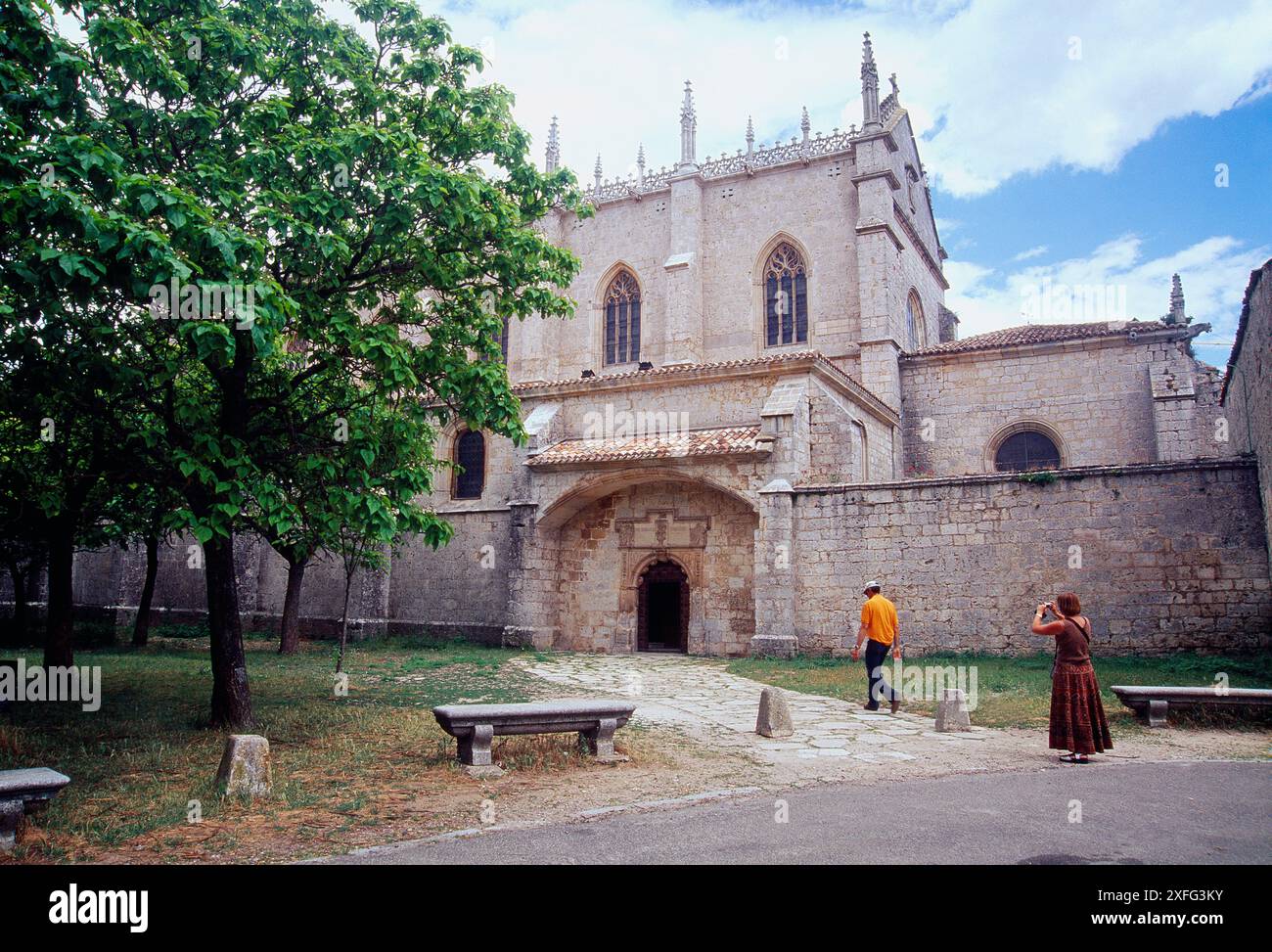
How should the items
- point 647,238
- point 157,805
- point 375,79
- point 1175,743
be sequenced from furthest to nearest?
1. point 647,238
2. point 375,79
3. point 1175,743
4. point 157,805

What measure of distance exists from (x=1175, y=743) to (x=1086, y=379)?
1608 cm

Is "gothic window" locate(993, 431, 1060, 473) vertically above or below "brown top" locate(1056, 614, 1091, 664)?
above

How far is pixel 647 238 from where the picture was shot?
1120 inches

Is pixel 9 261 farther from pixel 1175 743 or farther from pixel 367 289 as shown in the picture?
pixel 1175 743

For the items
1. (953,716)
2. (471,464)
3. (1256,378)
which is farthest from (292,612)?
(1256,378)

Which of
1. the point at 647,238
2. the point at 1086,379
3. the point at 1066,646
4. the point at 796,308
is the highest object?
the point at 647,238

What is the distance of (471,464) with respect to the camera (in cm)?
2484

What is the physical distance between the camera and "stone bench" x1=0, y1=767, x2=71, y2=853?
4.88 m

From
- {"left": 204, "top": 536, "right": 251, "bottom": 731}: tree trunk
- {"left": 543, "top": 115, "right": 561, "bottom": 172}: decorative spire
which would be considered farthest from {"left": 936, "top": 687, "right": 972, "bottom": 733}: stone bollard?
{"left": 543, "top": 115, "right": 561, "bottom": 172}: decorative spire

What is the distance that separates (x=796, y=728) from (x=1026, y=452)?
54.4 feet

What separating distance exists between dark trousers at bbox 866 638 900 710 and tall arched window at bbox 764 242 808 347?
1594 cm

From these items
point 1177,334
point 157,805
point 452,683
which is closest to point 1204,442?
point 1177,334

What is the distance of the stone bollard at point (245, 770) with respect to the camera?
612 centimetres

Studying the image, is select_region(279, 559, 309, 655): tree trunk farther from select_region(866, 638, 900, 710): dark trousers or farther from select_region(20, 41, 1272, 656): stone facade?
select_region(866, 638, 900, 710): dark trousers
